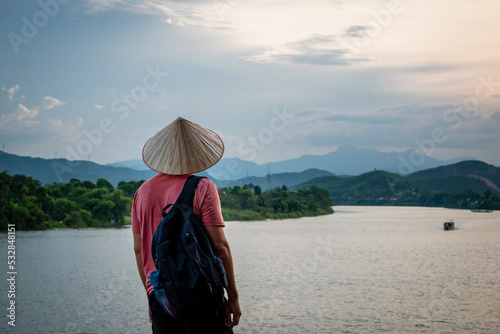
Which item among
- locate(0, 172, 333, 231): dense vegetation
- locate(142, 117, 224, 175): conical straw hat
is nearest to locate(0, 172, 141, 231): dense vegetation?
locate(0, 172, 333, 231): dense vegetation

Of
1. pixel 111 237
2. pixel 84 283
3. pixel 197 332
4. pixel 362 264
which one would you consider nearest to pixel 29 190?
pixel 111 237

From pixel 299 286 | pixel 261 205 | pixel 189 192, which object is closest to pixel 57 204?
pixel 261 205

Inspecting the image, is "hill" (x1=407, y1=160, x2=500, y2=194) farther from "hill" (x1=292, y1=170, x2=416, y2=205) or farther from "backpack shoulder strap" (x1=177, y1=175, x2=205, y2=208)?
"backpack shoulder strap" (x1=177, y1=175, x2=205, y2=208)

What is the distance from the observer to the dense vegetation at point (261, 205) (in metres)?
55.6

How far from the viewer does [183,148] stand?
2186mm

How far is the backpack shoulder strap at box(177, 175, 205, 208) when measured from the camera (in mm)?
1931

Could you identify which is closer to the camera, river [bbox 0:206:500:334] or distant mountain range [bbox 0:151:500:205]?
river [bbox 0:206:500:334]

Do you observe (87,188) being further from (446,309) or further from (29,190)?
(446,309)

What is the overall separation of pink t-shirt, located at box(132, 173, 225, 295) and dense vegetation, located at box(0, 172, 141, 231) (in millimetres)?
34800

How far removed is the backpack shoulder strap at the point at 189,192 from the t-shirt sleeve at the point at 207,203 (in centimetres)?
2

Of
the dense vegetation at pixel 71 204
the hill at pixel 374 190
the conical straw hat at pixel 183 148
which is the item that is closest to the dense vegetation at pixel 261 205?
the dense vegetation at pixel 71 204

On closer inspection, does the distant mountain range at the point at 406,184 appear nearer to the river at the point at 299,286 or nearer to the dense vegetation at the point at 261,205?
the dense vegetation at the point at 261,205

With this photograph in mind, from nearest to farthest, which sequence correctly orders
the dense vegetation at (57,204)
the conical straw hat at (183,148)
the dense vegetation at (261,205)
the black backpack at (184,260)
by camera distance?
the black backpack at (184,260) → the conical straw hat at (183,148) → the dense vegetation at (57,204) → the dense vegetation at (261,205)

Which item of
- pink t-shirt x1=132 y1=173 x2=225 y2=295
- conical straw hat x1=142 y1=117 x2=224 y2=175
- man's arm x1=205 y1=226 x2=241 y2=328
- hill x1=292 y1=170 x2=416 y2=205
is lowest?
man's arm x1=205 y1=226 x2=241 y2=328
